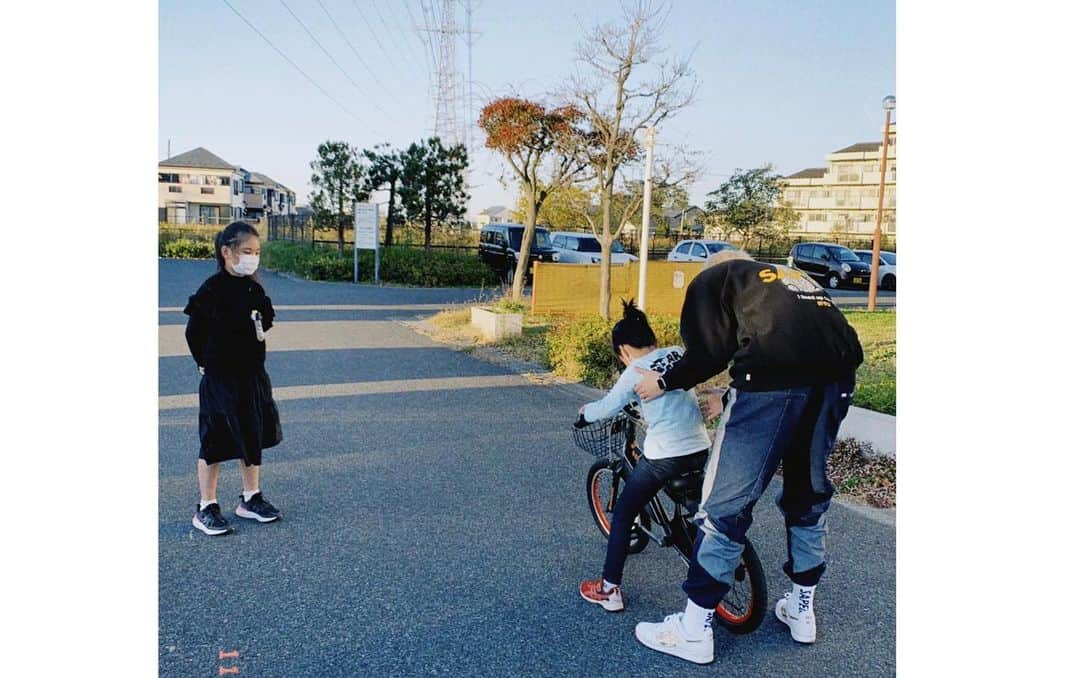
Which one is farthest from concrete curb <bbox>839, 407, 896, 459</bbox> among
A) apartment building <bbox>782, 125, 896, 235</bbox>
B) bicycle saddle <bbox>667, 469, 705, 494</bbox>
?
apartment building <bbox>782, 125, 896, 235</bbox>

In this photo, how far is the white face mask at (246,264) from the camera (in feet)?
12.8

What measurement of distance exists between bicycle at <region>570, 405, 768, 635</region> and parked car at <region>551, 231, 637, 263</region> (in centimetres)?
1791

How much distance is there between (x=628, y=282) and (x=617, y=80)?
16.5ft

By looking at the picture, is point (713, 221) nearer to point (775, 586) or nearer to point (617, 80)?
point (617, 80)

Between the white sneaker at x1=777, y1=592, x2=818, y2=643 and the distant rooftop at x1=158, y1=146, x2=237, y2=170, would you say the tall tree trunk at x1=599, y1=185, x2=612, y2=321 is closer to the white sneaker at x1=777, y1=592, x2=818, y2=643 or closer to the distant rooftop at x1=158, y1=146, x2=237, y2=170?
the white sneaker at x1=777, y1=592, x2=818, y2=643

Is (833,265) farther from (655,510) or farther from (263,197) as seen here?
(263,197)

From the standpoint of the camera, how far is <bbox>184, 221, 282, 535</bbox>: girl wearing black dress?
3916mm

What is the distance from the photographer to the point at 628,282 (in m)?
14.8

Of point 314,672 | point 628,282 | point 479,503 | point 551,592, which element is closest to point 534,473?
point 479,503

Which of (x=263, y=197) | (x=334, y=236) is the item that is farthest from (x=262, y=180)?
(x=334, y=236)

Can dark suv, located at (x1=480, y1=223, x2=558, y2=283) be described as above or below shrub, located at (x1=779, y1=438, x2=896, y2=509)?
above

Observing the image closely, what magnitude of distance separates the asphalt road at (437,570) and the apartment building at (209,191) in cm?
3487

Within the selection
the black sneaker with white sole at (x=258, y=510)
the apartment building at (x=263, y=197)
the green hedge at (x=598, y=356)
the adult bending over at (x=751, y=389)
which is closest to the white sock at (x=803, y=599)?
the adult bending over at (x=751, y=389)

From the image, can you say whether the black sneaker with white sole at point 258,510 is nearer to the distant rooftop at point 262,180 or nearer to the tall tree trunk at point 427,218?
the tall tree trunk at point 427,218
